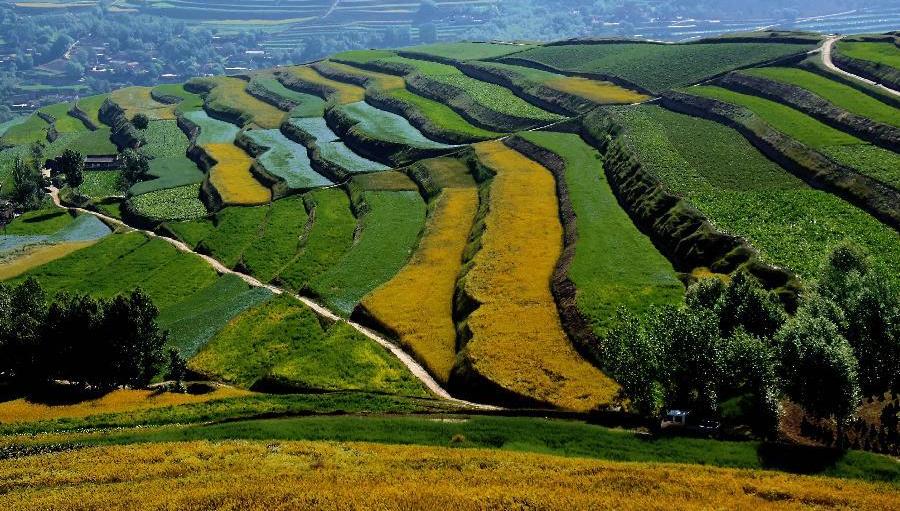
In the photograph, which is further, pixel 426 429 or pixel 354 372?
pixel 354 372

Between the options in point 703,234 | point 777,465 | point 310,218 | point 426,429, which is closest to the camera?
point 777,465

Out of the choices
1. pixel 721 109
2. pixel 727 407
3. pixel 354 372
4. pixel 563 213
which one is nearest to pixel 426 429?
pixel 354 372

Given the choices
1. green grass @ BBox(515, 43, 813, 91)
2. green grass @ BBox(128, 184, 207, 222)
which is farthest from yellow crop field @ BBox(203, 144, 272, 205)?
green grass @ BBox(515, 43, 813, 91)

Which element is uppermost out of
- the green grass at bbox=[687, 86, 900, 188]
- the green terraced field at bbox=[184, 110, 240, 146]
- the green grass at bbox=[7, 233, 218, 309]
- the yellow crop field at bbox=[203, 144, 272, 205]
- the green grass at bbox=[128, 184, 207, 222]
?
the green grass at bbox=[687, 86, 900, 188]

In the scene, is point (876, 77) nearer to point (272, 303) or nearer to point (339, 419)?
point (272, 303)

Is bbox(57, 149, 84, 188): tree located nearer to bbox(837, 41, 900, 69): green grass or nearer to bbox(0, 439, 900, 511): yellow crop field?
bbox(0, 439, 900, 511): yellow crop field
